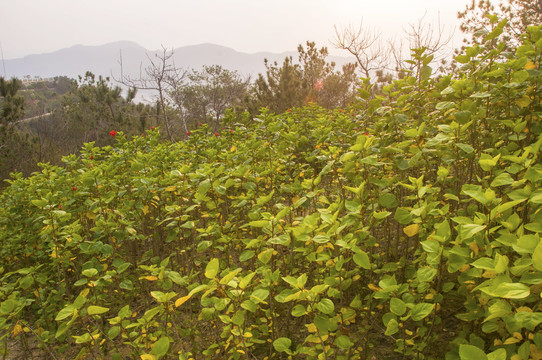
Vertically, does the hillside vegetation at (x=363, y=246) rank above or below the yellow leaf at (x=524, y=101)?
below

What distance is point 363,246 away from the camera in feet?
6.29

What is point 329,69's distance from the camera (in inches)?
782

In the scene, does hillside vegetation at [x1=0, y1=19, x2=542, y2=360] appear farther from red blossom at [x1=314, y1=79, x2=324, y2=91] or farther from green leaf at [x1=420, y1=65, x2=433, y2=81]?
red blossom at [x1=314, y1=79, x2=324, y2=91]

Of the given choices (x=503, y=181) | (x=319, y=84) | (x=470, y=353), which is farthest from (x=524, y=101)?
(x=319, y=84)

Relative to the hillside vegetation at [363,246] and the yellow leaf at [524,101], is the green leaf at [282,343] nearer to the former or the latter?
the hillside vegetation at [363,246]

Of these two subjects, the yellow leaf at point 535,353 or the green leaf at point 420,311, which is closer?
the yellow leaf at point 535,353

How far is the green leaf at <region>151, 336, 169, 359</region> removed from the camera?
1116mm

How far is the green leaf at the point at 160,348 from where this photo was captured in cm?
112

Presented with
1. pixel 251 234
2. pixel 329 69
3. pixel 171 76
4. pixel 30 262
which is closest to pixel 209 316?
pixel 251 234

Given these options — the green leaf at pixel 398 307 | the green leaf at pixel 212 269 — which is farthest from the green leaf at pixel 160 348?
the green leaf at pixel 398 307

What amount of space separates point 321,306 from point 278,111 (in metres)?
13.5

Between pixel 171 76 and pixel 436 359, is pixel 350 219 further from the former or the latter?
pixel 171 76

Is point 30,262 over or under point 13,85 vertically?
under

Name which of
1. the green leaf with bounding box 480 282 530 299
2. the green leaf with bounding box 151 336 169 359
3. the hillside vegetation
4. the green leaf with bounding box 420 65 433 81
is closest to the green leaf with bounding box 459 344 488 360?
the hillside vegetation
